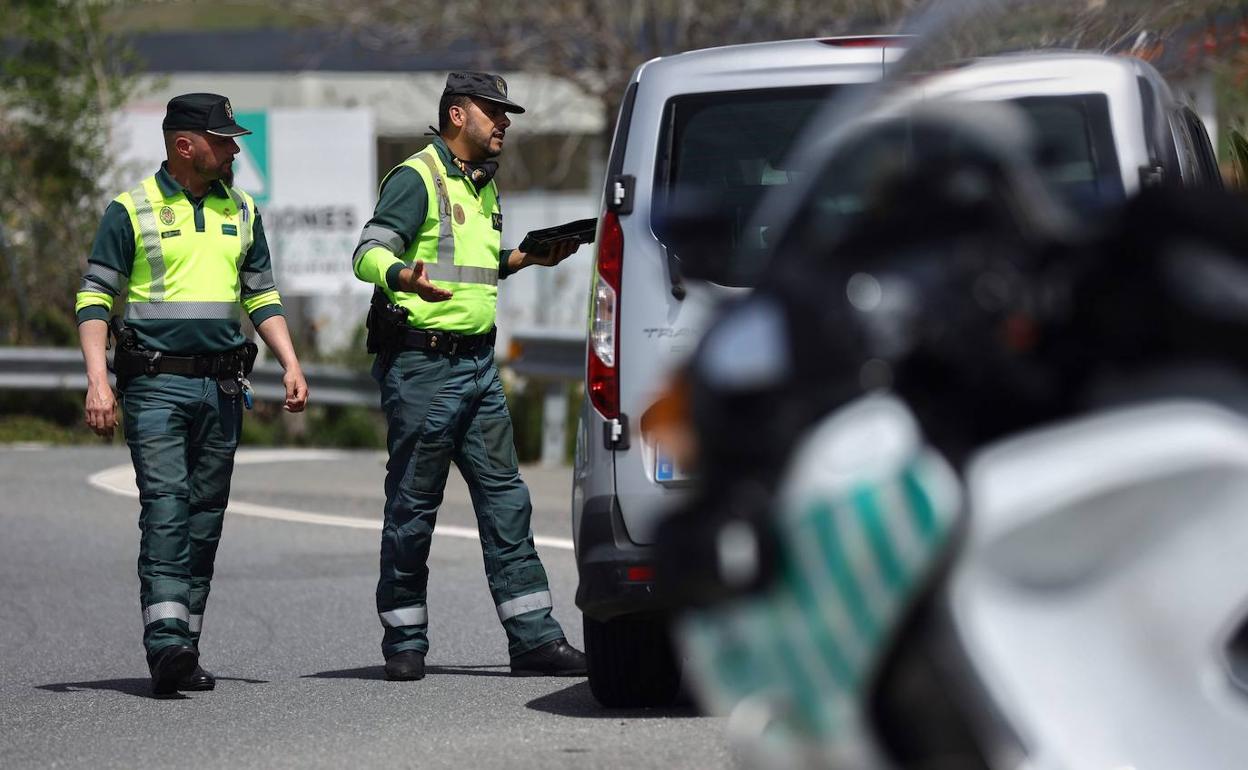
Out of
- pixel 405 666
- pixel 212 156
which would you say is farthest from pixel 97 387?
pixel 405 666

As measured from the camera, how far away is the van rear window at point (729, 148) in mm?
5789

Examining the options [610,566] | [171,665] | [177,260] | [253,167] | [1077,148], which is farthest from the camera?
[253,167]

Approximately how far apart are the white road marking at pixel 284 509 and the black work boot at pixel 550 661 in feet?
5.91

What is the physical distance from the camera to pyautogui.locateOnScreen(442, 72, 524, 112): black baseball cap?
23.2 ft

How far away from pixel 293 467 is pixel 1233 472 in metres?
11.9

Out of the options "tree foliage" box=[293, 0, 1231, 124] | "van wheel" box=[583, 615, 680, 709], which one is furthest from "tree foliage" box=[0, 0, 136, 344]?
"van wheel" box=[583, 615, 680, 709]

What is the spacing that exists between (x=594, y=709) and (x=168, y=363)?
6.03 ft

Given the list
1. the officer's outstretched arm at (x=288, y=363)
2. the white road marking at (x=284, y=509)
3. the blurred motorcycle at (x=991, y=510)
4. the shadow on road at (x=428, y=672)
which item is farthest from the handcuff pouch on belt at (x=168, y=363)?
the blurred motorcycle at (x=991, y=510)

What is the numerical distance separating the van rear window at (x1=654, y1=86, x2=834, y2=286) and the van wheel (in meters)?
1.20

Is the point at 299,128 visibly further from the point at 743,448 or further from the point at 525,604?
the point at 743,448

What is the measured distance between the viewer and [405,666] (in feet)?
22.5

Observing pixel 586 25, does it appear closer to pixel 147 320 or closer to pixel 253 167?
pixel 253 167

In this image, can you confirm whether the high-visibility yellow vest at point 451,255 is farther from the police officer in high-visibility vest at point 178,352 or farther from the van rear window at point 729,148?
the van rear window at point 729,148

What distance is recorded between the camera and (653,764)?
529cm
